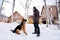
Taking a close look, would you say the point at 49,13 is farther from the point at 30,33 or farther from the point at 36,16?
the point at 30,33

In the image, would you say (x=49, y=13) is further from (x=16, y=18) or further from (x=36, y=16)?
(x=16, y=18)

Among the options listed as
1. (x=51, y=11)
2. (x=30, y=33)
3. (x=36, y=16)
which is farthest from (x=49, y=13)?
(x=30, y=33)

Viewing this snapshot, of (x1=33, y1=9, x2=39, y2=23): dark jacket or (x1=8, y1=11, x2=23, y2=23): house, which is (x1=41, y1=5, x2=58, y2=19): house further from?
(x1=8, y1=11, x2=23, y2=23): house

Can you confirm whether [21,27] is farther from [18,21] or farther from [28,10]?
[28,10]

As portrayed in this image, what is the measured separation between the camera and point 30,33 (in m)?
2.30

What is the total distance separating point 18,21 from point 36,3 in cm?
36

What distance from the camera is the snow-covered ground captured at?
7.37ft

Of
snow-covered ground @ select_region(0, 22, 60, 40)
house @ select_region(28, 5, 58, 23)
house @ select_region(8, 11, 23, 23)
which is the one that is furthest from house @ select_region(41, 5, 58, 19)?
house @ select_region(8, 11, 23, 23)

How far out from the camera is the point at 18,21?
230 cm

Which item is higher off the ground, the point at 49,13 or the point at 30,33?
the point at 49,13

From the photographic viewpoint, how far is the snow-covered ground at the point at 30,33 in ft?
7.37

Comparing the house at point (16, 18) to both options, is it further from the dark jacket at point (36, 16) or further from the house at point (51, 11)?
the house at point (51, 11)

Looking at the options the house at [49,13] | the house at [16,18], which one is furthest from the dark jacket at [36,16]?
the house at [16,18]

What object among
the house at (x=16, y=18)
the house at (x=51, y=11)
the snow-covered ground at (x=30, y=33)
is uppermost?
the house at (x=51, y=11)
